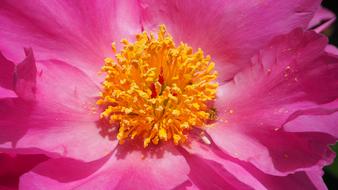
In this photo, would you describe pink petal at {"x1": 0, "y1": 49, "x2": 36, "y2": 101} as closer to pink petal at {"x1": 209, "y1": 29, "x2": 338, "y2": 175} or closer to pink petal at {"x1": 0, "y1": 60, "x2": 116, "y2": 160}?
pink petal at {"x1": 0, "y1": 60, "x2": 116, "y2": 160}

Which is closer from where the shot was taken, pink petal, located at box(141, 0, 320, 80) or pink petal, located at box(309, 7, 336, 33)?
pink petal, located at box(141, 0, 320, 80)

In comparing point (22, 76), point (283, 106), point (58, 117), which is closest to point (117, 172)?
point (58, 117)

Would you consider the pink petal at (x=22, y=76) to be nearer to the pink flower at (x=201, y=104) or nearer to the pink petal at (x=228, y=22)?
the pink flower at (x=201, y=104)

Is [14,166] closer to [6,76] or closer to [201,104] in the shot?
[6,76]

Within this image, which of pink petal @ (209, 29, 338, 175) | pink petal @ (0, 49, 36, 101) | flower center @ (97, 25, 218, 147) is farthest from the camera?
flower center @ (97, 25, 218, 147)

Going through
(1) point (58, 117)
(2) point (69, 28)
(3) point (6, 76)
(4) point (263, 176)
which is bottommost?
(4) point (263, 176)

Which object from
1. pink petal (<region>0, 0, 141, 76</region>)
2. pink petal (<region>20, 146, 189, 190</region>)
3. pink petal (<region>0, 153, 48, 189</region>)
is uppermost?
pink petal (<region>0, 0, 141, 76</region>)

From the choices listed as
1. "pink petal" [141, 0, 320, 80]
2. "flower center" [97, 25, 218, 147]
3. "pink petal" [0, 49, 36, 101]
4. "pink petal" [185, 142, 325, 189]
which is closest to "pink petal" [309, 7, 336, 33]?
"pink petal" [141, 0, 320, 80]

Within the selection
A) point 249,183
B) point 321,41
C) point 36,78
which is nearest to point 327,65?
point 321,41

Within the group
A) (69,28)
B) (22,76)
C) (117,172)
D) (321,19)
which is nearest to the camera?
(22,76)
